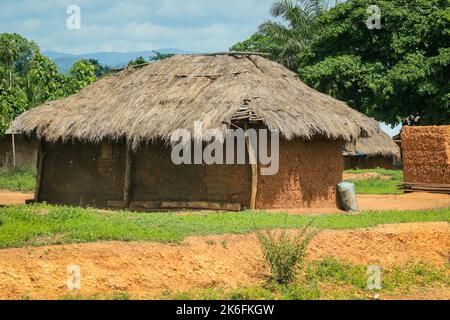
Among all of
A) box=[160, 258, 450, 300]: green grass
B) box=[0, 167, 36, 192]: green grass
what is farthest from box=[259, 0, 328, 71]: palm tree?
box=[160, 258, 450, 300]: green grass

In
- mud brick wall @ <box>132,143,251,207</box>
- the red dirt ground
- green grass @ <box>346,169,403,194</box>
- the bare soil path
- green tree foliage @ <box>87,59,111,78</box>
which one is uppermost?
green tree foliage @ <box>87,59,111,78</box>

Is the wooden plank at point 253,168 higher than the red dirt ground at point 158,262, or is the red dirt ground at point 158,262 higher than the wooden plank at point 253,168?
the wooden plank at point 253,168

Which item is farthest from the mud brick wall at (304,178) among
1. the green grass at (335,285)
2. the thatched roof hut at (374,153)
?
the thatched roof hut at (374,153)

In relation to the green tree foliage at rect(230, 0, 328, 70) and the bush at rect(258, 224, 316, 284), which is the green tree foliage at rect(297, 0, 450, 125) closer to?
the green tree foliage at rect(230, 0, 328, 70)

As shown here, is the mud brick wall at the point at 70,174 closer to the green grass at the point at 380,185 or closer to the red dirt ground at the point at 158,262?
the red dirt ground at the point at 158,262

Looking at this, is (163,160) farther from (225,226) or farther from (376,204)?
(376,204)

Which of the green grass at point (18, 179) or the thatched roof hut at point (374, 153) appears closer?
the green grass at point (18, 179)

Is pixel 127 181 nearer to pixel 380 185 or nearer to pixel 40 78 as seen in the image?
pixel 380 185

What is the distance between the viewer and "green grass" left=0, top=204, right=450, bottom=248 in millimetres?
9148

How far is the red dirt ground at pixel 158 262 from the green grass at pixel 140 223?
464mm

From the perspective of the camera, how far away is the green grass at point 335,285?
7500mm

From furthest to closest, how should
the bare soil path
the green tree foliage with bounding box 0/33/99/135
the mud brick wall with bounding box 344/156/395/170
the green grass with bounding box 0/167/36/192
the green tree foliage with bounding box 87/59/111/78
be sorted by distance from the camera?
the green tree foliage with bounding box 87/59/111/78, the mud brick wall with bounding box 344/156/395/170, the green tree foliage with bounding box 0/33/99/135, the green grass with bounding box 0/167/36/192, the bare soil path

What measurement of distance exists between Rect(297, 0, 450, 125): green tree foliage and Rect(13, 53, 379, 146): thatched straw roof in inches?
345
